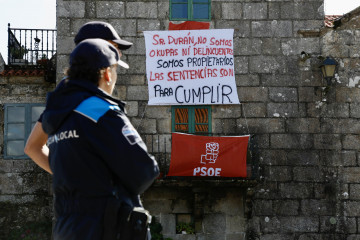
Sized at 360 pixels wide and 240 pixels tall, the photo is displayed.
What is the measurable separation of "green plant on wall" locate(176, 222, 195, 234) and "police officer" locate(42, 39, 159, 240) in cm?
808

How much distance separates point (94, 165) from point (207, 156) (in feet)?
25.8

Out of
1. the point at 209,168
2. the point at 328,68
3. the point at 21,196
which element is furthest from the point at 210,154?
the point at 21,196

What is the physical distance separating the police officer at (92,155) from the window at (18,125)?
391 inches

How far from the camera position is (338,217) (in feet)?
35.2

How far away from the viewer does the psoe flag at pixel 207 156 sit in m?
10.2

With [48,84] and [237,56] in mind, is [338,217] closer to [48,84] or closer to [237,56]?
[237,56]

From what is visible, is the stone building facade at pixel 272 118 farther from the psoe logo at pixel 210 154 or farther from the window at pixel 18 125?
the window at pixel 18 125

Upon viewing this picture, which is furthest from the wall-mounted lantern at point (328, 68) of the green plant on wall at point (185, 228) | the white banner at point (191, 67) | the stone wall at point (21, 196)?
the stone wall at point (21, 196)

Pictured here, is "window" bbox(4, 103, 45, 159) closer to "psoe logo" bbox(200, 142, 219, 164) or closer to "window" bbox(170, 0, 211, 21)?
"window" bbox(170, 0, 211, 21)

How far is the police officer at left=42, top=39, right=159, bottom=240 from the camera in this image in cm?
244

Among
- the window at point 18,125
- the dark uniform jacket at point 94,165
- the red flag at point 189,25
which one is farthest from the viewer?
the window at point 18,125

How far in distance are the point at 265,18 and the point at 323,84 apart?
1.66 metres

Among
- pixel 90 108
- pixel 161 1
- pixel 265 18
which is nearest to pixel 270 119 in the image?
pixel 265 18

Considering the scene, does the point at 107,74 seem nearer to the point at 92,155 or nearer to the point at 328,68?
the point at 92,155
